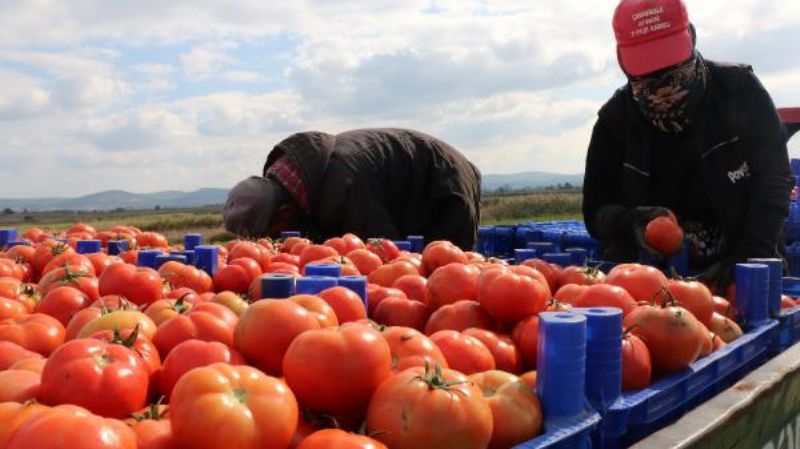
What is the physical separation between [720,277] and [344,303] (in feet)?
6.88

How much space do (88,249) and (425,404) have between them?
3.56 meters

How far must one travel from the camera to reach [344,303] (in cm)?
237

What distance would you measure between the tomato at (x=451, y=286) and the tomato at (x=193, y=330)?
90cm

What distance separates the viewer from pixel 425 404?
1.62 meters

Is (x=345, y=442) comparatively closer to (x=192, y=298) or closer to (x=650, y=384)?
(x=650, y=384)

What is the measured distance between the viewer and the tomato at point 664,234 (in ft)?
13.3

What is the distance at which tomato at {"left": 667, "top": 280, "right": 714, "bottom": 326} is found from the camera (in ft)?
9.13

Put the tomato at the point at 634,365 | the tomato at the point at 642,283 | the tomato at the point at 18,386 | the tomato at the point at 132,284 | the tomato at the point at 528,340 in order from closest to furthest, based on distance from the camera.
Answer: the tomato at the point at 18,386 < the tomato at the point at 634,365 < the tomato at the point at 528,340 < the tomato at the point at 642,283 < the tomato at the point at 132,284

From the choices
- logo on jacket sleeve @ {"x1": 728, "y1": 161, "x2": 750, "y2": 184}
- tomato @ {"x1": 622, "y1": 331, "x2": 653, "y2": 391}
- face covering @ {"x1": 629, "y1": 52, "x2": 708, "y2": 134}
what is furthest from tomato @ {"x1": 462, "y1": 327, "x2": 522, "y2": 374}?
logo on jacket sleeve @ {"x1": 728, "y1": 161, "x2": 750, "y2": 184}

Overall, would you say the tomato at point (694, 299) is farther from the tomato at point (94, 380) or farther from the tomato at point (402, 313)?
the tomato at point (94, 380)

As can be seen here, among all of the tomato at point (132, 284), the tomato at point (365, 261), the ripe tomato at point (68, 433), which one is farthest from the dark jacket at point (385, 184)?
the ripe tomato at point (68, 433)

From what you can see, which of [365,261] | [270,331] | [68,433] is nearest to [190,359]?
[270,331]

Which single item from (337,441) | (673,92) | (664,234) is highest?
(673,92)

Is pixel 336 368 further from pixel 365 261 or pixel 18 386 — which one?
pixel 365 261
